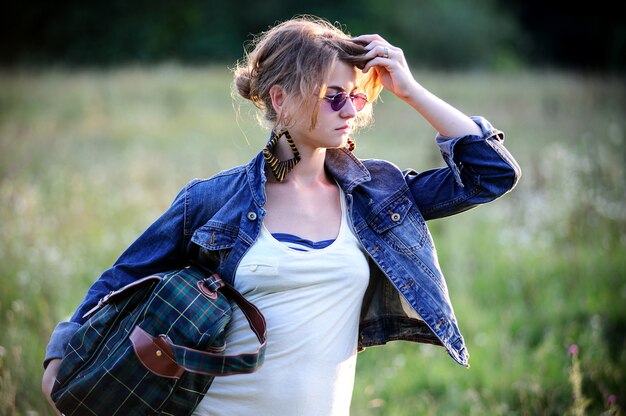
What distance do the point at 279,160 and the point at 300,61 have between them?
376 mm

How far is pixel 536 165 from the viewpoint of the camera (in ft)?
26.5

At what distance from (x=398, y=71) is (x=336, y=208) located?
554 mm

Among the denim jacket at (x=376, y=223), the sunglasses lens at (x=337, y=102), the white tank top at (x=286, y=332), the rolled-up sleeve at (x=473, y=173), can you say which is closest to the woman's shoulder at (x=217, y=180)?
the denim jacket at (x=376, y=223)

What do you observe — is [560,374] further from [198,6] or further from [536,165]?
[198,6]

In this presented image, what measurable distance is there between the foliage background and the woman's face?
527 millimetres

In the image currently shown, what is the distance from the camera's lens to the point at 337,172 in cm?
268

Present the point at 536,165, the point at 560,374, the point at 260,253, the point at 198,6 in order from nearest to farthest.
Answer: the point at 260,253
the point at 560,374
the point at 536,165
the point at 198,6

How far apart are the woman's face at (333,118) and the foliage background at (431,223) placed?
527 mm

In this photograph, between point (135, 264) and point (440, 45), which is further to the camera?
point (440, 45)

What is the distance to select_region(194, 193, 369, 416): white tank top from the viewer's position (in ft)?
7.90

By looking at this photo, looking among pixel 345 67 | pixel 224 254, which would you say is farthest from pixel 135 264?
pixel 345 67

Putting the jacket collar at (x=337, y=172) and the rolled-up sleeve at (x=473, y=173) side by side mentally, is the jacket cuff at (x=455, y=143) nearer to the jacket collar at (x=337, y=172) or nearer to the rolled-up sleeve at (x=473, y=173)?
the rolled-up sleeve at (x=473, y=173)

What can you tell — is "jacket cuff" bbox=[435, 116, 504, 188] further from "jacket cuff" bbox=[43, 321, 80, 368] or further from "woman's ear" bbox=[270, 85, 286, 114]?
"jacket cuff" bbox=[43, 321, 80, 368]

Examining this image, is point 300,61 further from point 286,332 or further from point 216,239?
point 286,332
